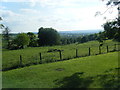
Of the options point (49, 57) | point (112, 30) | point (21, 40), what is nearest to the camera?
point (112, 30)

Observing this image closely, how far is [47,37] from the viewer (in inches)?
2275

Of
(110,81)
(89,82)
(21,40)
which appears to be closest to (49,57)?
(89,82)

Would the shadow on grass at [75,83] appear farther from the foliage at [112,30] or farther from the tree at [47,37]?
the tree at [47,37]

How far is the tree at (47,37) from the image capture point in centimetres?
5666

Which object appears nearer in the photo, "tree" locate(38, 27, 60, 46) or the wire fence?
the wire fence

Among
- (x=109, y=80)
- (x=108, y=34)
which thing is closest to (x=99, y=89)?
(x=109, y=80)

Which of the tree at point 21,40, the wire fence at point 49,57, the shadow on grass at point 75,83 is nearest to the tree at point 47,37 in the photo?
the tree at point 21,40

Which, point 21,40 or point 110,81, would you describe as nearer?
point 110,81

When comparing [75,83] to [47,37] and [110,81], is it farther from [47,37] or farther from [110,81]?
[47,37]

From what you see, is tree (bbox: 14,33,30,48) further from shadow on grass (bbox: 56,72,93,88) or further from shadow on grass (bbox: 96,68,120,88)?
shadow on grass (bbox: 96,68,120,88)

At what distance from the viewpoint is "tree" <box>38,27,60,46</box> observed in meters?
56.7

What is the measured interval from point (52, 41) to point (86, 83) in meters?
53.1

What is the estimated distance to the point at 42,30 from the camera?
5766 centimetres

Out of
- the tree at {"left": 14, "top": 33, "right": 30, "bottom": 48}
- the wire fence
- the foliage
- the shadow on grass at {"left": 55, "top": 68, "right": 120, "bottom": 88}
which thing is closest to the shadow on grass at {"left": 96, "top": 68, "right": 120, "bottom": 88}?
the shadow on grass at {"left": 55, "top": 68, "right": 120, "bottom": 88}
